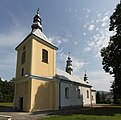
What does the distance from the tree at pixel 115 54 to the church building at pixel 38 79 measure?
7.09m

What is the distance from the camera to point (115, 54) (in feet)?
76.4

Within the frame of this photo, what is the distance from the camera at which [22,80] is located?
24.5 m

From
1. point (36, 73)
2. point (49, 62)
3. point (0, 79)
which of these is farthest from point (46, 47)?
point (0, 79)

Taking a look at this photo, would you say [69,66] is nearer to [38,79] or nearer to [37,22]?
[37,22]

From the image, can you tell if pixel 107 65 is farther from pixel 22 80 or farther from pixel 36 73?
pixel 22 80

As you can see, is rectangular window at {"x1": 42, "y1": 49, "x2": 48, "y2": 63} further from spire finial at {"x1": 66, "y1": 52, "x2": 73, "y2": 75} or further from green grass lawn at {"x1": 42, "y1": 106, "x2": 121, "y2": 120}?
spire finial at {"x1": 66, "y1": 52, "x2": 73, "y2": 75}

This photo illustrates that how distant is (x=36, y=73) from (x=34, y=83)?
1405 millimetres

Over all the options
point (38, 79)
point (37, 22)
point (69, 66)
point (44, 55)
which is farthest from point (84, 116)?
point (69, 66)

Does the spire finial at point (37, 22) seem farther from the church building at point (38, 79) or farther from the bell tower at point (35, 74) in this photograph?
the bell tower at point (35, 74)

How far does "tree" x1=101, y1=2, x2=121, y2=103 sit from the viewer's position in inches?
900

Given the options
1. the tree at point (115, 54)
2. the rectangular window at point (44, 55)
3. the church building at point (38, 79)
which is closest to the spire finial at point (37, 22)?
the church building at point (38, 79)

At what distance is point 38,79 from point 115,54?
34.0 ft

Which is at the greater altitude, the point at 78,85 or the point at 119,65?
the point at 119,65

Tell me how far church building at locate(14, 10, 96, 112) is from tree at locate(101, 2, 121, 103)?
7.09 meters
